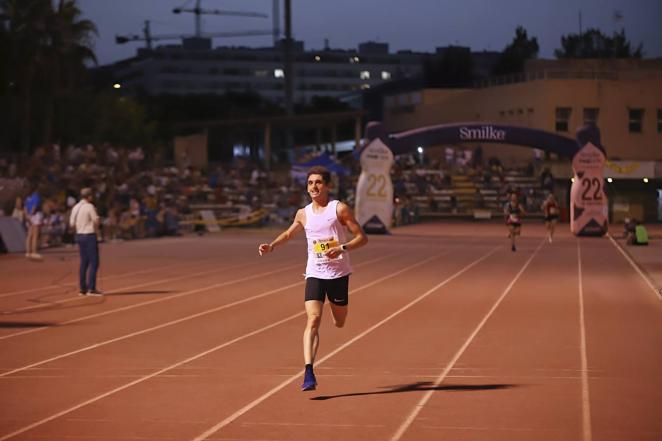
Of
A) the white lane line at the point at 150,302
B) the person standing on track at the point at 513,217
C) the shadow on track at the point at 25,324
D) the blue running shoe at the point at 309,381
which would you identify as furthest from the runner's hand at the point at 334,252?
the person standing on track at the point at 513,217

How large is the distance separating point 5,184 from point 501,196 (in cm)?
3247

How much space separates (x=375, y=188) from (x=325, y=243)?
3465cm

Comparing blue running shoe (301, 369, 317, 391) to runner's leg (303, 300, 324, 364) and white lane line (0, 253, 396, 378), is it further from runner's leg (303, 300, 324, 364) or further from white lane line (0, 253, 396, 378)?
white lane line (0, 253, 396, 378)

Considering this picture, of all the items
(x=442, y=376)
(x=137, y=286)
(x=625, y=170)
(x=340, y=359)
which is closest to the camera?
(x=442, y=376)

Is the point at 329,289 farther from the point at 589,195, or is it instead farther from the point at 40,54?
the point at 40,54

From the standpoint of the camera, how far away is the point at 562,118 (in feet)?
224

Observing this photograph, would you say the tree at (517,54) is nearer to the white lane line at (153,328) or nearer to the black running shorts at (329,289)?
the white lane line at (153,328)

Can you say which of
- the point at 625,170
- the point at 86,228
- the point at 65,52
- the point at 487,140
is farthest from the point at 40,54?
the point at 86,228

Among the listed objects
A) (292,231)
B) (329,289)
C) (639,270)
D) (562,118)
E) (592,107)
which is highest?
(592,107)

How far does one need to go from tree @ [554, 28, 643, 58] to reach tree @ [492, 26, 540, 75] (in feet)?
12.0

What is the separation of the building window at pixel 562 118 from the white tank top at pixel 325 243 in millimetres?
59870

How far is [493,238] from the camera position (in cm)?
4209

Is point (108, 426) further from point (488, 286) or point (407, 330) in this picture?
point (488, 286)

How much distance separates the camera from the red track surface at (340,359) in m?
8.59
